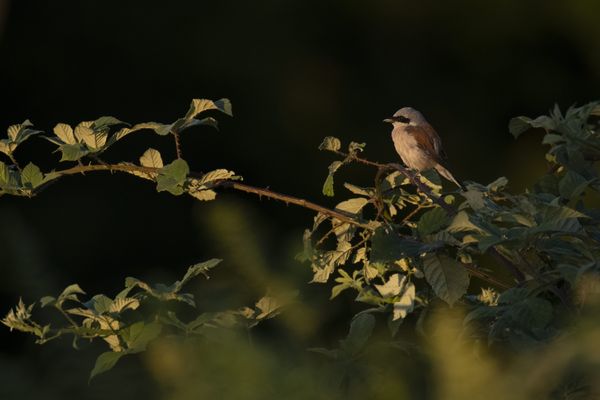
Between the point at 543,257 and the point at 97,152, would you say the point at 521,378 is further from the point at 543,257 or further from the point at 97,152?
the point at 97,152

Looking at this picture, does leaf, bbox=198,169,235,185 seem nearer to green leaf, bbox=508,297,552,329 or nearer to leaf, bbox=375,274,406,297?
leaf, bbox=375,274,406,297

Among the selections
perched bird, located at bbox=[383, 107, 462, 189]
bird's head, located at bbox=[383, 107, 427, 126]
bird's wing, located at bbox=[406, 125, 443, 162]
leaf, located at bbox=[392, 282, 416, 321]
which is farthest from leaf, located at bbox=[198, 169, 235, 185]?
bird's head, located at bbox=[383, 107, 427, 126]

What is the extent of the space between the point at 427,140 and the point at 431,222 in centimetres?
370

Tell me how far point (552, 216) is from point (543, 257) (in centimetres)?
28

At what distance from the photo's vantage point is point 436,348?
2.50ft

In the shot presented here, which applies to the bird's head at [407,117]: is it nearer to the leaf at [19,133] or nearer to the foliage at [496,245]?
the foliage at [496,245]

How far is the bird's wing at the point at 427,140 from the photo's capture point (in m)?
5.47

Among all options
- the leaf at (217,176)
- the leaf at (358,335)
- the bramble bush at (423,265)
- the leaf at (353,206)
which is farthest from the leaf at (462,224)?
the leaf at (217,176)

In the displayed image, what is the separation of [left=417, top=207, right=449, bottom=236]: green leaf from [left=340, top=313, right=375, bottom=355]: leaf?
0.23 meters

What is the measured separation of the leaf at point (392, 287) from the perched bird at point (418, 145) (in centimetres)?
334

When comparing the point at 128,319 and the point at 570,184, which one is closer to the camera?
the point at 128,319

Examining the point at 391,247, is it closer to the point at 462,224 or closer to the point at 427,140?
the point at 462,224

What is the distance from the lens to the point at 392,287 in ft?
6.33

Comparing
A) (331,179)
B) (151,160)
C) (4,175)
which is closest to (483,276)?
(331,179)
